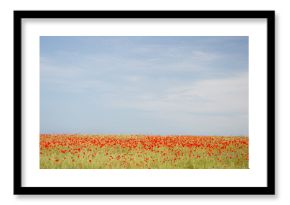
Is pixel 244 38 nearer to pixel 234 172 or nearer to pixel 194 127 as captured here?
pixel 194 127

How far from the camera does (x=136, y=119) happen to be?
4910 millimetres

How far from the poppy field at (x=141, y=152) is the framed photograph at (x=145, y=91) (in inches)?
0.6

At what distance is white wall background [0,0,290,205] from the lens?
15.4 ft

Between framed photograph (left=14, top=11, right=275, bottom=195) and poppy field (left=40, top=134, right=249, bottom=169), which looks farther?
poppy field (left=40, top=134, right=249, bottom=169)

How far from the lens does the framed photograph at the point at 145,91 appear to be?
A: 4.76 m

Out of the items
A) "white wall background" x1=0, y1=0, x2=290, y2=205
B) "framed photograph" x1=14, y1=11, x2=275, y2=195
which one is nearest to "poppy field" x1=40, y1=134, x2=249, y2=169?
"framed photograph" x1=14, y1=11, x2=275, y2=195

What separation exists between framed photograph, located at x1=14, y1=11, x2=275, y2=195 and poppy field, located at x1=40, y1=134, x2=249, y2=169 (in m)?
0.02

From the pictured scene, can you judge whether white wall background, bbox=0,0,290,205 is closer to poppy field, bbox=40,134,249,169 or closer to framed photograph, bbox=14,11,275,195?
framed photograph, bbox=14,11,275,195
